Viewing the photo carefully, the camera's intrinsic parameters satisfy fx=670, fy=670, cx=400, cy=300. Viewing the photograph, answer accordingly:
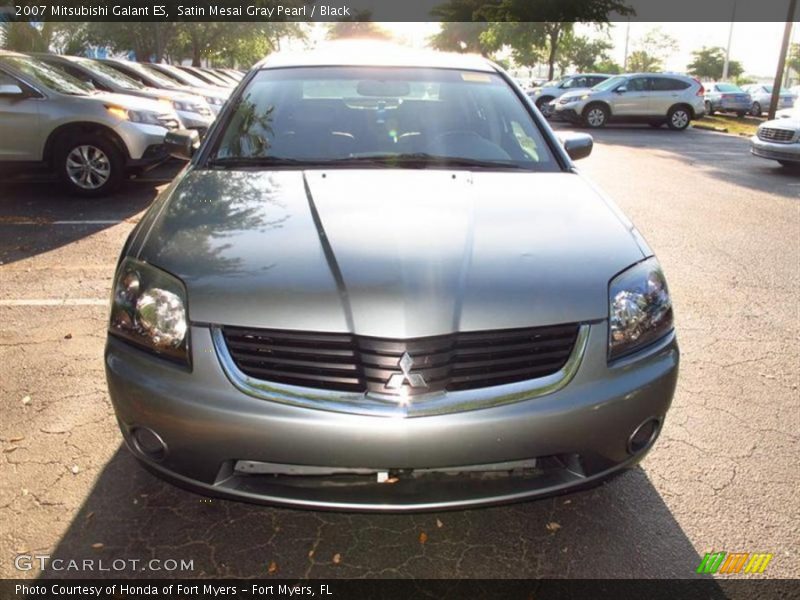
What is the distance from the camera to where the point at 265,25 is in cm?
3316

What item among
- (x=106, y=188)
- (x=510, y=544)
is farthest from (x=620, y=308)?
(x=106, y=188)

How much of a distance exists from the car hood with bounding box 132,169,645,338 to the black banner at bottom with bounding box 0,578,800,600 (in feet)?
2.75

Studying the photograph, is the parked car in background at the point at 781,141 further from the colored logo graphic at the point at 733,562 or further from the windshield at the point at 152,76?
the windshield at the point at 152,76

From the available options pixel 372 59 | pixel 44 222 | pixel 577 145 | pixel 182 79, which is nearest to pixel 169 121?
pixel 44 222

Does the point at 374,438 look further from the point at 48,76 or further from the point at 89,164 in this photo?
the point at 48,76

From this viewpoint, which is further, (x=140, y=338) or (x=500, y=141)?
(x=500, y=141)

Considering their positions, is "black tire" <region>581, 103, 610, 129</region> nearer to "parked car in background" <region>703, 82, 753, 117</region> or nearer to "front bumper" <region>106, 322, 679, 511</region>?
"parked car in background" <region>703, 82, 753, 117</region>

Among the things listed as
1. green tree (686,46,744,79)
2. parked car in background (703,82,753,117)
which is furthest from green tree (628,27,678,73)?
parked car in background (703,82,753,117)

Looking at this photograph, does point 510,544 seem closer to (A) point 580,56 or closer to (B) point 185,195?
(B) point 185,195

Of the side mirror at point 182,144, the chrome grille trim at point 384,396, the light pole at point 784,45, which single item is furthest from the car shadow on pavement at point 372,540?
the light pole at point 784,45

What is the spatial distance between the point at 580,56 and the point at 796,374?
238 feet

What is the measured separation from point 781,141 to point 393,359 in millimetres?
10936

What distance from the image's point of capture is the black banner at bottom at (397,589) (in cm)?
207

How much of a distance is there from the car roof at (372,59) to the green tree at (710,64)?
79418 millimetres
